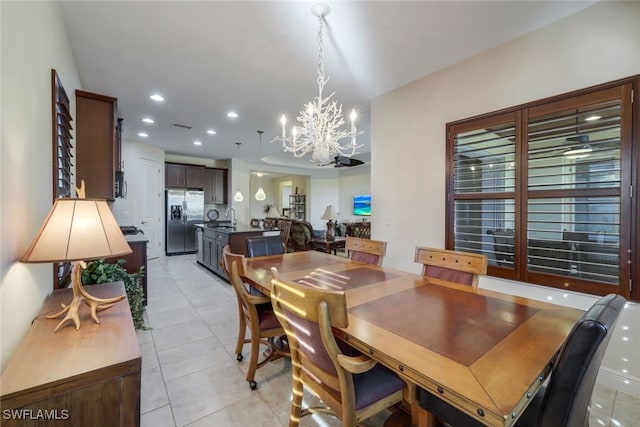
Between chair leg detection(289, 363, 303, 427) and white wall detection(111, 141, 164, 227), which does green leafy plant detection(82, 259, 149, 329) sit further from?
white wall detection(111, 141, 164, 227)

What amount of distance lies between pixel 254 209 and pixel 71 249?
11240mm

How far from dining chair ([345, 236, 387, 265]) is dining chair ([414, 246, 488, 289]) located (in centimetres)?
40

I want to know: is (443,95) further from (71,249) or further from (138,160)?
(138,160)

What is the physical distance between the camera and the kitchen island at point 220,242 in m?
4.51

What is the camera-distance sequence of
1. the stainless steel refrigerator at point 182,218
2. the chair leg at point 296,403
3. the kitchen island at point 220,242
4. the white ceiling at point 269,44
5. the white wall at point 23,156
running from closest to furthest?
the white wall at point 23,156, the chair leg at point 296,403, the white ceiling at point 269,44, the kitchen island at point 220,242, the stainless steel refrigerator at point 182,218

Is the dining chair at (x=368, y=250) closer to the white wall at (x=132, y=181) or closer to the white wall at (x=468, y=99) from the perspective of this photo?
the white wall at (x=468, y=99)

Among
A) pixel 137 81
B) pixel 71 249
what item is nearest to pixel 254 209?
pixel 137 81

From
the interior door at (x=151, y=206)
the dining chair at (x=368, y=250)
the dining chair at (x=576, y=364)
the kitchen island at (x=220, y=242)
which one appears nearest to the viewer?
the dining chair at (x=576, y=364)

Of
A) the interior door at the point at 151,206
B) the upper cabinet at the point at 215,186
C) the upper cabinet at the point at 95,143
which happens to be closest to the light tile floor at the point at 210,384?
the upper cabinet at the point at 95,143

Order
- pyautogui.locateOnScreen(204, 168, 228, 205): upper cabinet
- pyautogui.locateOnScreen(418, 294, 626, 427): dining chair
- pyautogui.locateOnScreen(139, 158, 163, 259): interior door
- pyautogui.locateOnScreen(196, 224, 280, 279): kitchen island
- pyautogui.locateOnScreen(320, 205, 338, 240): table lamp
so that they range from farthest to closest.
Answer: pyautogui.locateOnScreen(204, 168, 228, 205): upper cabinet, pyautogui.locateOnScreen(139, 158, 163, 259): interior door, pyautogui.locateOnScreen(320, 205, 338, 240): table lamp, pyautogui.locateOnScreen(196, 224, 280, 279): kitchen island, pyautogui.locateOnScreen(418, 294, 626, 427): dining chair

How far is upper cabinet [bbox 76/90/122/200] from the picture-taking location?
2.75m

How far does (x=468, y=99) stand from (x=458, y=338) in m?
2.52

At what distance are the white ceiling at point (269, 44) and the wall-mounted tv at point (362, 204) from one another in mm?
5775

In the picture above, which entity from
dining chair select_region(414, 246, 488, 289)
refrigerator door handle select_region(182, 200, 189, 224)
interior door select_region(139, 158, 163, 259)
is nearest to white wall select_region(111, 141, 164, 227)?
interior door select_region(139, 158, 163, 259)
